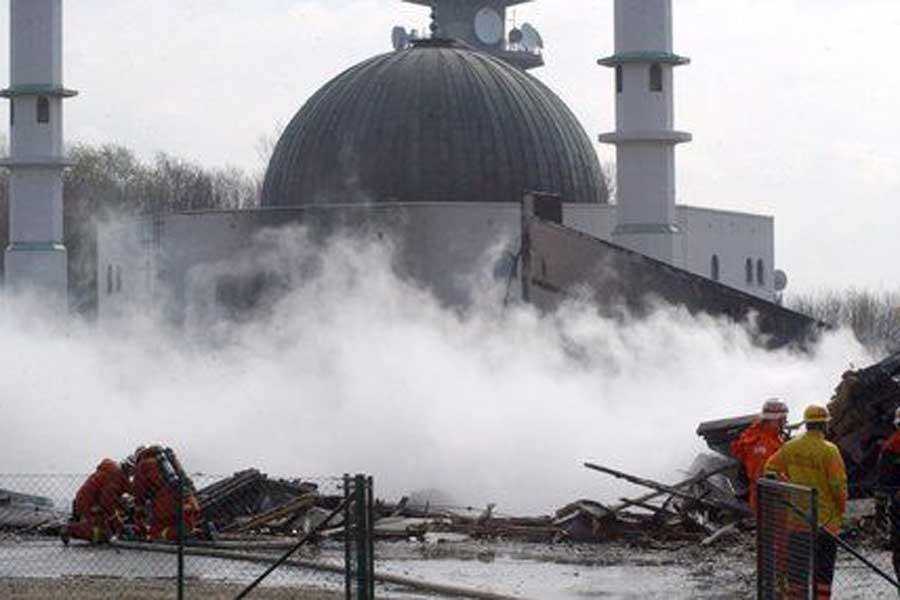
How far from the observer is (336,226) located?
204 feet

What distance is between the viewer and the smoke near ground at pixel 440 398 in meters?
35.3

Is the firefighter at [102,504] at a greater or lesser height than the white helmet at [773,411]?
lesser

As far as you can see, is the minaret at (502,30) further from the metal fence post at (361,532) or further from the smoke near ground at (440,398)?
the metal fence post at (361,532)

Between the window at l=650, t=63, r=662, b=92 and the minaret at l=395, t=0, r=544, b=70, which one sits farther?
the minaret at l=395, t=0, r=544, b=70

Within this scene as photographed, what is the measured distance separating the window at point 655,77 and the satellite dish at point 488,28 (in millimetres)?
52063

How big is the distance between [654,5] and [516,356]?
1856 centimetres

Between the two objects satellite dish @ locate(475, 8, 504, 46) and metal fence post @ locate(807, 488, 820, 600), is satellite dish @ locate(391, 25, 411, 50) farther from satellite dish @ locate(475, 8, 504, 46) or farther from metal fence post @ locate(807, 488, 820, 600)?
metal fence post @ locate(807, 488, 820, 600)

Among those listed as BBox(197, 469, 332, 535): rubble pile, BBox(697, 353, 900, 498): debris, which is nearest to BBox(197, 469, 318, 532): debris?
BBox(197, 469, 332, 535): rubble pile

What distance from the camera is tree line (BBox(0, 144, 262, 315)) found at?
96.9 meters

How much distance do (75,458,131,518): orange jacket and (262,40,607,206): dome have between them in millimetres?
39464

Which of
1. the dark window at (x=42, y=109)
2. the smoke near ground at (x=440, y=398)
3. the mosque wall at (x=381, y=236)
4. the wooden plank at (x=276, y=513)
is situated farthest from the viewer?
the dark window at (x=42, y=109)

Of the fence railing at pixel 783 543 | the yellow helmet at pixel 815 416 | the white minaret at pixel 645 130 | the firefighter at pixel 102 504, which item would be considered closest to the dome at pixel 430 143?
the white minaret at pixel 645 130

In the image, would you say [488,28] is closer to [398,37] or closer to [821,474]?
[398,37]

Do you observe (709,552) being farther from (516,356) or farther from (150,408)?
(150,408)
